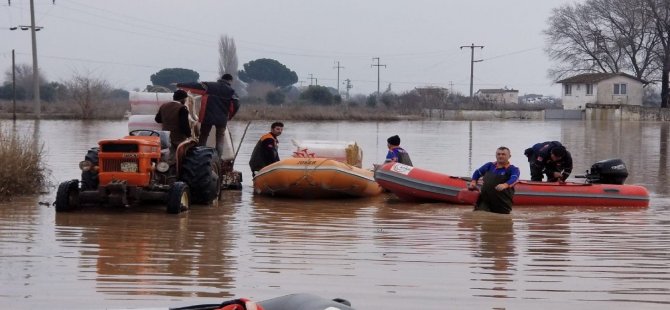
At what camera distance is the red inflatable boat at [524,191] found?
1338cm

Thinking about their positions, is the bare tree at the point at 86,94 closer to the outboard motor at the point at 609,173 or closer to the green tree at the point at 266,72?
the outboard motor at the point at 609,173

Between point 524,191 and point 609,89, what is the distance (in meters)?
70.4

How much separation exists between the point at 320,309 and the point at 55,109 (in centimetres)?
5573

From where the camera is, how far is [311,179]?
13.8 meters

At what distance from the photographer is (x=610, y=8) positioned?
264ft

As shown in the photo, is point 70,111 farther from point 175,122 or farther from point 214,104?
point 175,122

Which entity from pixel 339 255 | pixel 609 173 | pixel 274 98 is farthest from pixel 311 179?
pixel 274 98

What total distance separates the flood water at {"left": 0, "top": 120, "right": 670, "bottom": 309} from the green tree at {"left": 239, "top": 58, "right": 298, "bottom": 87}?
106 meters

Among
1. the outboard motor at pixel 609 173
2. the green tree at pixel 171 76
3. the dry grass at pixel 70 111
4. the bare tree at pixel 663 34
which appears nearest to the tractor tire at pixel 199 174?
the outboard motor at pixel 609 173

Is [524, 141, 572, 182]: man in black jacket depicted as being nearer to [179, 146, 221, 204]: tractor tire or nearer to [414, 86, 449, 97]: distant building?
[179, 146, 221, 204]: tractor tire

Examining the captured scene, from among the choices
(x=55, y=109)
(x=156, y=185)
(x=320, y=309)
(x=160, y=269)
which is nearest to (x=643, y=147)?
(x=156, y=185)

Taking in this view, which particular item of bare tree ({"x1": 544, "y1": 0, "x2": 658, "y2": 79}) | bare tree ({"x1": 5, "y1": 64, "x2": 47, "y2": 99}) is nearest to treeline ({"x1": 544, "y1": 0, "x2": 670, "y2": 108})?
bare tree ({"x1": 544, "y1": 0, "x2": 658, "y2": 79})

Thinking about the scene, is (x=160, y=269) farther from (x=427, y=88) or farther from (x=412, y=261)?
(x=427, y=88)

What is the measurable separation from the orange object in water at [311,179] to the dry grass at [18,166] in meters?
3.17
